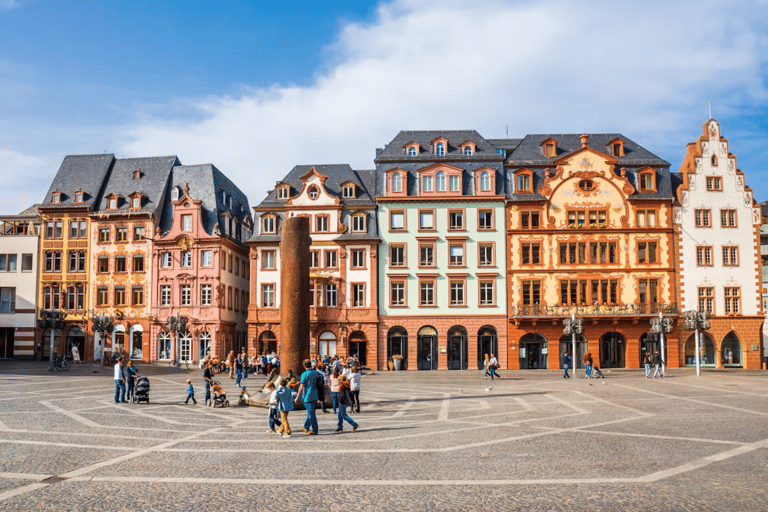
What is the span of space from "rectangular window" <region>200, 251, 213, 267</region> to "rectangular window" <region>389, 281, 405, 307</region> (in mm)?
15218

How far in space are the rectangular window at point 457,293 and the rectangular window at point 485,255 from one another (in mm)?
2197

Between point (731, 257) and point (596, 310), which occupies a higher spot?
point (731, 257)

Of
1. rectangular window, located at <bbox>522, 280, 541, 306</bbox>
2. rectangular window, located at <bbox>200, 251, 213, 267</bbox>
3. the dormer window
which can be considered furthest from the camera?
rectangular window, located at <bbox>200, 251, 213, 267</bbox>

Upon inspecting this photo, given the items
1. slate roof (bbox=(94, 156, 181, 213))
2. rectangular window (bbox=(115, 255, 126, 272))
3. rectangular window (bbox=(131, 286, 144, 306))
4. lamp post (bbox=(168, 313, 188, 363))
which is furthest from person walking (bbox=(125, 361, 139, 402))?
rectangular window (bbox=(115, 255, 126, 272))

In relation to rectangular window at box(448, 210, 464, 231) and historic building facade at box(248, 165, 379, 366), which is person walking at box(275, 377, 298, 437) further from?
rectangular window at box(448, 210, 464, 231)

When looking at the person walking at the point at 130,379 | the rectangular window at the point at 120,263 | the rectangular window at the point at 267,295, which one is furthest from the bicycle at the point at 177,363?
the person walking at the point at 130,379

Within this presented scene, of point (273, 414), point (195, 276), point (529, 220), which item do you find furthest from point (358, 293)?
point (273, 414)

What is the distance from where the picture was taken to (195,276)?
6506 cm

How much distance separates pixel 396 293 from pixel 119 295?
23.9 m

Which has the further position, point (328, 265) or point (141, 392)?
point (328, 265)

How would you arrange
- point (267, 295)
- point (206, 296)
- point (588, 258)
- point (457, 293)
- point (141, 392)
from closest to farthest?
1. point (141, 392)
2. point (588, 258)
3. point (457, 293)
4. point (267, 295)
5. point (206, 296)

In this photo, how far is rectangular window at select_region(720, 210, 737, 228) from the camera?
61125 millimetres

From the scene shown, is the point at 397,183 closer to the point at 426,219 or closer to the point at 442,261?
the point at 426,219

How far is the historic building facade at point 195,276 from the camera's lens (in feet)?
212
